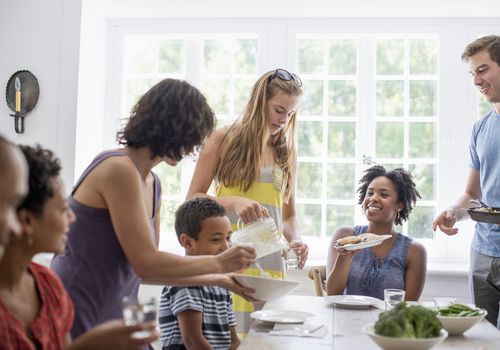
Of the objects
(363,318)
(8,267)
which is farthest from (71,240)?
(363,318)

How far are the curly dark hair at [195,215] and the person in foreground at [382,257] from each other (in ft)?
1.90

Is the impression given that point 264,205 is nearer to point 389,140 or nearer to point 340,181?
point 340,181

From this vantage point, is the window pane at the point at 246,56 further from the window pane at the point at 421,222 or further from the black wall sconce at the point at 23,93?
the window pane at the point at 421,222

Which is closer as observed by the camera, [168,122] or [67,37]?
[168,122]

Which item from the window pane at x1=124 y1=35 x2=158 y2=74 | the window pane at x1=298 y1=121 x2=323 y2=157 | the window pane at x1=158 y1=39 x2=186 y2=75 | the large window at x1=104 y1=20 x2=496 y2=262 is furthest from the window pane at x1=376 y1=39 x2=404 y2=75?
the window pane at x1=124 y1=35 x2=158 y2=74

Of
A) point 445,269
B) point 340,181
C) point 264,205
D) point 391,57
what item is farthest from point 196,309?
point 391,57

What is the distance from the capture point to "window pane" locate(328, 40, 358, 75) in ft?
13.2

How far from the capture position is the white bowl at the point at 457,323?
1875mm

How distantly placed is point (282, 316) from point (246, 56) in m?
2.37

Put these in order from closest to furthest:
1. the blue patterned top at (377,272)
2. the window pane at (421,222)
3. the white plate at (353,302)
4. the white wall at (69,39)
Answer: the white plate at (353,302), the blue patterned top at (377,272), the white wall at (69,39), the window pane at (421,222)

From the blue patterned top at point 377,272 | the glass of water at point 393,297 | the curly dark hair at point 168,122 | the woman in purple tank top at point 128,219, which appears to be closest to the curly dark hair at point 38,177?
the woman in purple tank top at point 128,219

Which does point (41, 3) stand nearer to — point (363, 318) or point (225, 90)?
point (225, 90)

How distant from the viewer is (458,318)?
1875 mm

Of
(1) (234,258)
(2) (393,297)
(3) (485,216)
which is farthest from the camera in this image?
(3) (485,216)
